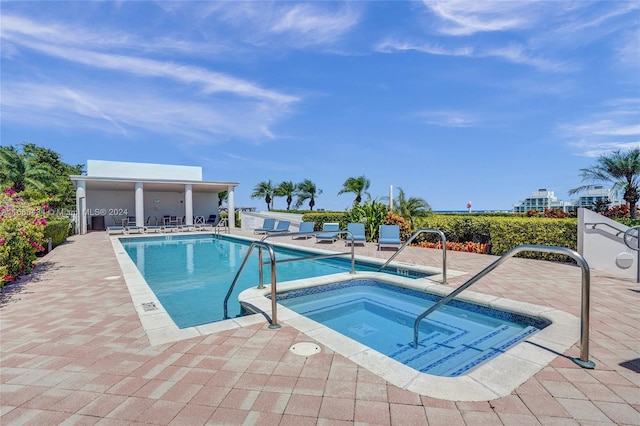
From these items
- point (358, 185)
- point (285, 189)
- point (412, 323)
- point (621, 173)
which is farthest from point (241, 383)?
point (285, 189)

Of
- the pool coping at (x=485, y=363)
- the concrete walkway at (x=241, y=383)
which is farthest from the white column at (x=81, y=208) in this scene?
the pool coping at (x=485, y=363)

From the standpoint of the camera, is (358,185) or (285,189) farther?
(285,189)

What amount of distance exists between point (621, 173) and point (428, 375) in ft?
71.9

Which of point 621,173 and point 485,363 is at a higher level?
point 621,173

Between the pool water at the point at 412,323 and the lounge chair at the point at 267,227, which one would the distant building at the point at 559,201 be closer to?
the lounge chair at the point at 267,227

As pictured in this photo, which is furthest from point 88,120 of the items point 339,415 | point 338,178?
point 339,415

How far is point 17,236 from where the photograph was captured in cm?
Answer: 673

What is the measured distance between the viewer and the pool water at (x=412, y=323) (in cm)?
374

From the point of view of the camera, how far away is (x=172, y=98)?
17156 millimetres

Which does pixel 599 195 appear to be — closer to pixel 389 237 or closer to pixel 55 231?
pixel 389 237

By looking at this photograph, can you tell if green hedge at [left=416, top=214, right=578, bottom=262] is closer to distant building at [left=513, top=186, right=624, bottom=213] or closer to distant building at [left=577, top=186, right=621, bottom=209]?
distant building at [left=513, top=186, right=624, bottom=213]

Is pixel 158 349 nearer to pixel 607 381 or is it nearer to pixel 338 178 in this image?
pixel 607 381

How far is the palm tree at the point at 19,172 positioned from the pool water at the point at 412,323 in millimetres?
23812

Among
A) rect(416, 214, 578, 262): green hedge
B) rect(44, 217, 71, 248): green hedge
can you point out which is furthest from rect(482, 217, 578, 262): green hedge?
rect(44, 217, 71, 248): green hedge
